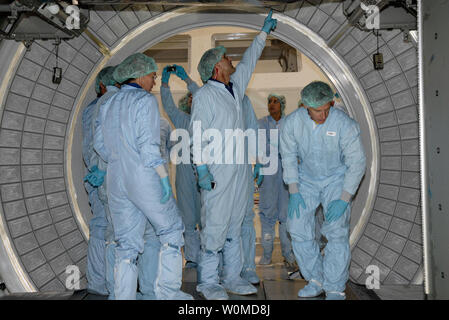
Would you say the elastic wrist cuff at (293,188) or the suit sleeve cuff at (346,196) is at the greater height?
the elastic wrist cuff at (293,188)

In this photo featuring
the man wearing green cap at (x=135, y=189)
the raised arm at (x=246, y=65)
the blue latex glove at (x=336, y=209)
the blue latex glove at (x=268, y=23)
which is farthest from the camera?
the blue latex glove at (x=268, y=23)

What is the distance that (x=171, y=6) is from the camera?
272cm

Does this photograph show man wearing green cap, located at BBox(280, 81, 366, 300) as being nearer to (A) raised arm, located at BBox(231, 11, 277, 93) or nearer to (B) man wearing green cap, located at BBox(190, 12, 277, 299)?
(B) man wearing green cap, located at BBox(190, 12, 277, 299)

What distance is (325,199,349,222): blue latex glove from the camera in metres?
2.12

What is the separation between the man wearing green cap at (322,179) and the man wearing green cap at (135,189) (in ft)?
2.42

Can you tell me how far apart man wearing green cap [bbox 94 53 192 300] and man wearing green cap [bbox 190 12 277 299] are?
0.23 meters

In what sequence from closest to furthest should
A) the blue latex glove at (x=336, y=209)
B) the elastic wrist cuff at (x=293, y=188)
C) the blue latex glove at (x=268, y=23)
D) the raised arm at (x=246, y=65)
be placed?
the blue latex glove at (x=336, y=209) → the elastic wrist cuff at (x=293, y=188) → the raised arm at (x=246, y=65) → the blue latex glove at (x=268, y=23)

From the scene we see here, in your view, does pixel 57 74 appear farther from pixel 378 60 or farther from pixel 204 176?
pixel 378 60

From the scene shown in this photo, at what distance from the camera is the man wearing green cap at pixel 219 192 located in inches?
86.3

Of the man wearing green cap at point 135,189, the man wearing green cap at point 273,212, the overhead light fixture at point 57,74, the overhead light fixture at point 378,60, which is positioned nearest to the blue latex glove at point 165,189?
the man wearing green cap at point 135,189
